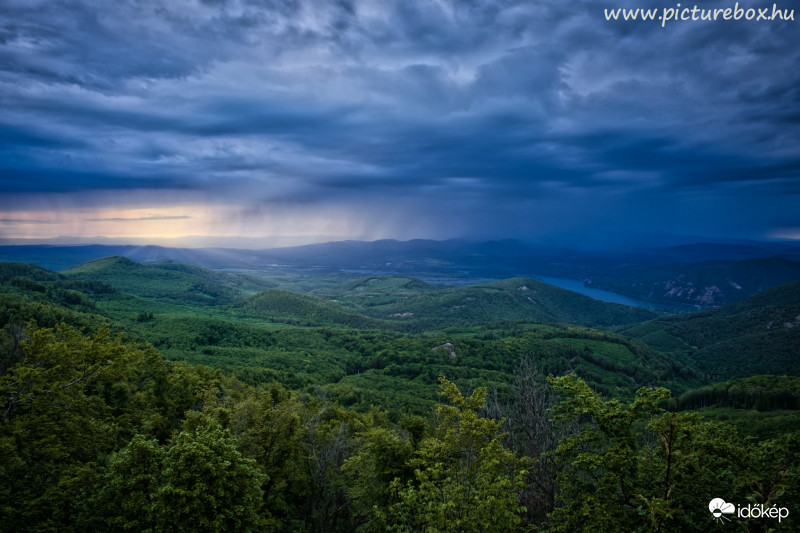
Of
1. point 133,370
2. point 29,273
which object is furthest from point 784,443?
point 29,273

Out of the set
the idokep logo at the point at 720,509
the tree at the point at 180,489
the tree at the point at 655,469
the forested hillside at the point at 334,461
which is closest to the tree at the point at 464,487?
the forested hillside at the point at 334,461

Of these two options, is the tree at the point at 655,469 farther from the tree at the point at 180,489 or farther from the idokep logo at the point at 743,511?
the tree at the point at 180,489

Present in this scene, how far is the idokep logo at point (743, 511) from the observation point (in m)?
11.7

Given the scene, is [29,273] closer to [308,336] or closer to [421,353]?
[308,336]

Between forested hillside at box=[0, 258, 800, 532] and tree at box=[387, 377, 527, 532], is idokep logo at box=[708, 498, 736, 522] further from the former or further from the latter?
tree at box=[387, 377, 527, 532]

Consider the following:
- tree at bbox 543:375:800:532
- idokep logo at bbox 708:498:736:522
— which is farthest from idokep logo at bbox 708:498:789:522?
tree at bbox 543:375:800:532

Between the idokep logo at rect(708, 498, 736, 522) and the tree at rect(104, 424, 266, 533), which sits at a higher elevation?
the idokep logo at rect(708, 498, 736, 522)

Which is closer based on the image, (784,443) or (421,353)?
(784,443)

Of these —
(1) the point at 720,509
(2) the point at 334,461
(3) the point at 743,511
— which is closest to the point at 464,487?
(1) the point at 720,509

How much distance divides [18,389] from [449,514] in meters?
25.7

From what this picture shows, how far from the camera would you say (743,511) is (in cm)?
1267

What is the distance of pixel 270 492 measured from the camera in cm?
2858

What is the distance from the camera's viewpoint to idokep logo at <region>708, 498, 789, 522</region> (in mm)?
11688

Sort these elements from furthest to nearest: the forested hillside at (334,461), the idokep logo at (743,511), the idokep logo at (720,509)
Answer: the forested hillside at (334,461) → the idokep logo at (720,509) → the idokep logo at (743,511)
